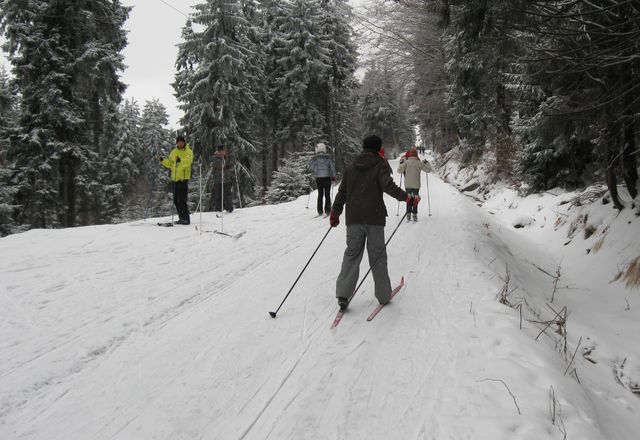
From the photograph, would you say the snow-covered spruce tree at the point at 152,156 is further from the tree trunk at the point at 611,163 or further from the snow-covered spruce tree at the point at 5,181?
the tree trunk at the point at 611,163

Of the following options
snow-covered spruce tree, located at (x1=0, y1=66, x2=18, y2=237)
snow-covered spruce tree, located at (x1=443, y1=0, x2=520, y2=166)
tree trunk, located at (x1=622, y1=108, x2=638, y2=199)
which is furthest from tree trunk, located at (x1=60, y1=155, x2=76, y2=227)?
tree trunk, located at (x1=622, y1=108, x2=638, y2=199)

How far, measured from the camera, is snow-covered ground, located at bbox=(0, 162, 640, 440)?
305 centimetres

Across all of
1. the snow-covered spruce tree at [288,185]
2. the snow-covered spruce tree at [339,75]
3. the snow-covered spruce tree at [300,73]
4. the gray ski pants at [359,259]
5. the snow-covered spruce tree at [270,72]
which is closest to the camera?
the gray ski pants at [359,259]

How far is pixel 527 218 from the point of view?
12.7 meters

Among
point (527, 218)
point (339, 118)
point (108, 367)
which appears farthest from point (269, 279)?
point (339, 118)

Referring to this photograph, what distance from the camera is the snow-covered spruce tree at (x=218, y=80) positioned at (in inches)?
821

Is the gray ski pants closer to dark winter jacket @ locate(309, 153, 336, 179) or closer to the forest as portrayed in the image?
the forest

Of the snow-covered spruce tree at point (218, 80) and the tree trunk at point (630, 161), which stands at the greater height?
the snow-covered spruce tree at point (218, 80)

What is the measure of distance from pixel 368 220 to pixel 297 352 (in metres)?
1.87

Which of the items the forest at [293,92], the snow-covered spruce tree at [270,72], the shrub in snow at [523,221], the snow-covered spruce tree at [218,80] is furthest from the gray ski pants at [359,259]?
the snow-covered spruce tree at [270,72]

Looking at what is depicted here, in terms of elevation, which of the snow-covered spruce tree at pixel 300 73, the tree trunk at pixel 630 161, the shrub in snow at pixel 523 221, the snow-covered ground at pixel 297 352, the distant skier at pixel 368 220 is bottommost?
the snow-covered ground at pixel 297 352

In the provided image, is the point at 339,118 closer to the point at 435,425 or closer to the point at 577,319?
the point at 577,319

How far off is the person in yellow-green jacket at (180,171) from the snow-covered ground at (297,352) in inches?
118

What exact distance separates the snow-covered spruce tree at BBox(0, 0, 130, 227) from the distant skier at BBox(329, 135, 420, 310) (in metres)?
15.6
